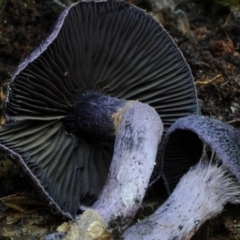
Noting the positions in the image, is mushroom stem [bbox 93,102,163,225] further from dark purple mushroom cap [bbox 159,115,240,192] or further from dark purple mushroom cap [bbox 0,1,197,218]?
dark purple mushroom cap [bbox 0,1,197,218]

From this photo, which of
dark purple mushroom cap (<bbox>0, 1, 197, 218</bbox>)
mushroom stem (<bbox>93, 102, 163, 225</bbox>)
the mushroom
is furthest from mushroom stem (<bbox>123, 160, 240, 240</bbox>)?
dark purple mushroom cap (<bbox>0, 1, 197, 218</bbox>)

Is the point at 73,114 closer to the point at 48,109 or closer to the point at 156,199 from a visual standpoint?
the point at 48,109

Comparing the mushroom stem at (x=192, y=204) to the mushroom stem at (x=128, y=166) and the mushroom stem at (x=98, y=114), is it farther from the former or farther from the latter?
the mushroom stem at (x=98, y=114)

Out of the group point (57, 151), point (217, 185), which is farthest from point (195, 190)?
point (57, 151)

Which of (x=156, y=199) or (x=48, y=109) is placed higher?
(x=48, y=109)

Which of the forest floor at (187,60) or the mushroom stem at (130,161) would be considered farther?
the forest floor at (187,60)

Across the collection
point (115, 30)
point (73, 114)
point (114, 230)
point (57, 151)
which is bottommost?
point (114, 230)

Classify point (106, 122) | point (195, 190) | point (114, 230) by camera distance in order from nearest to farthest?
point (114, 230) → point (195, 190) → point (106, 122)

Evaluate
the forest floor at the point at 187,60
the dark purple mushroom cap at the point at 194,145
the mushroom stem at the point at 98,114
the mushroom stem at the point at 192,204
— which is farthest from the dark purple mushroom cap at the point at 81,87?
the mushroom stem at the point at 192,204
